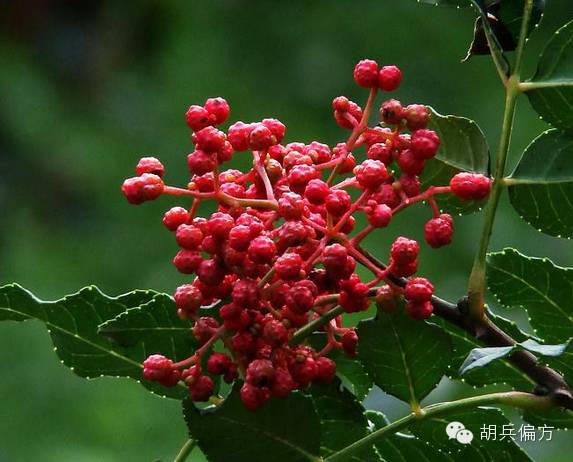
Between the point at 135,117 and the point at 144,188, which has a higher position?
the point at 135,117

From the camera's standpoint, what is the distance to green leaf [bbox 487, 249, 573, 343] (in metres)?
0.95

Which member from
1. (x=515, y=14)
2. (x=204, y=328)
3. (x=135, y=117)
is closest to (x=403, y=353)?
(x=204, y=328)

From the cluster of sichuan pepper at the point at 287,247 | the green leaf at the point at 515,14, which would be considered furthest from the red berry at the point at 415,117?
the green leaf at the point at 515,14

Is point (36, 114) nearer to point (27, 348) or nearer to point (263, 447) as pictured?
point (27, 348)

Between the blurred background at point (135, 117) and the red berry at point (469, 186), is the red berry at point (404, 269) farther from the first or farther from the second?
the blurred background at point (135, 117)

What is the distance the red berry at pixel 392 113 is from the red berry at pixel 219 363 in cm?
19

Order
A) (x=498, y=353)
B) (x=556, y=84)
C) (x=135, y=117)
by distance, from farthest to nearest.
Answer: (x=135, y=117) → (x=556, y=84) → (x=498, y=353)

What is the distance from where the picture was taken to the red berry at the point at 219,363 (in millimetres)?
853

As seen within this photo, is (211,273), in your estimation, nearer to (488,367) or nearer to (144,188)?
(144,188)

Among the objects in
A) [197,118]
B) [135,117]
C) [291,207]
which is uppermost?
[135,117]

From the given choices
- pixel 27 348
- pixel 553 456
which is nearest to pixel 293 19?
pixel 27 348

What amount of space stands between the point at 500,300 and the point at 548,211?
9 centimetres

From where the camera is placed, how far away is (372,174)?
2.79 ft

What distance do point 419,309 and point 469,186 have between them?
0.30ft
